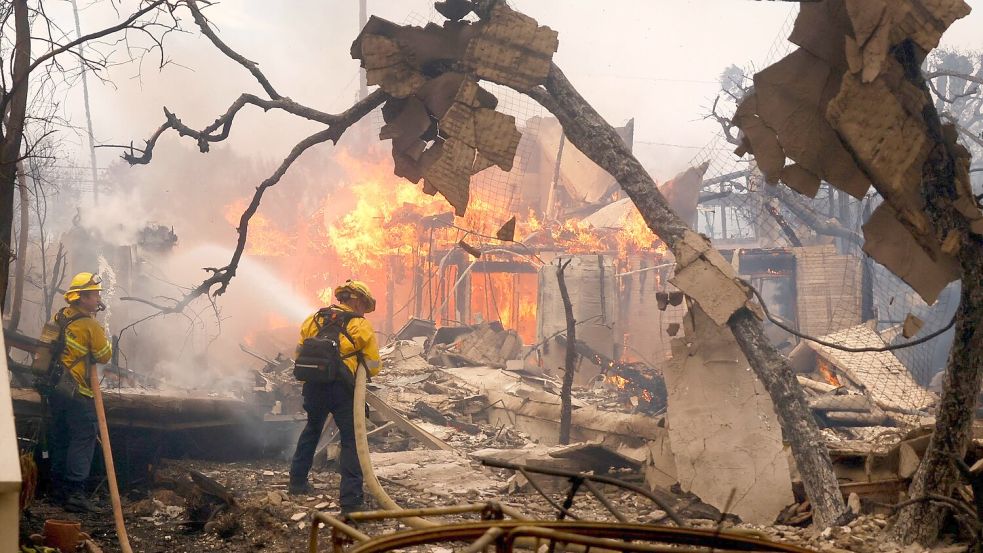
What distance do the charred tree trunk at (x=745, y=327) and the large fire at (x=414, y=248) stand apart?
549 inches

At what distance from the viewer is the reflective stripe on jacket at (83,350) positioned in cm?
711

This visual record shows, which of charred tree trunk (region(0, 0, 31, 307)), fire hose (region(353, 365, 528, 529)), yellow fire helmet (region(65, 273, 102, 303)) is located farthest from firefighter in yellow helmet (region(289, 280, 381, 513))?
charred tree trunk (region(0, 0, 31, 307))

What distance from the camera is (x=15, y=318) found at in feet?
30.0

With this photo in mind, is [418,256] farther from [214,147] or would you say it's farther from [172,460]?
[214,147]

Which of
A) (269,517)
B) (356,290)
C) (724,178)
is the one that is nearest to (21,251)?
(356,290)

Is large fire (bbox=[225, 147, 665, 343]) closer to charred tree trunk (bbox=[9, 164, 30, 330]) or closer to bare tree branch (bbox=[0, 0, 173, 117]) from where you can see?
charred tree trunk (bbox=[9, 164, 30, 330])

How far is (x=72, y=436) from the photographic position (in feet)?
23.1

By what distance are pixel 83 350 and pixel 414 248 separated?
17.6 meters

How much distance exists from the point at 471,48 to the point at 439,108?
47 cm

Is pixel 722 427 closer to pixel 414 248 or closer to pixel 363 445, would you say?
pixel 363 445

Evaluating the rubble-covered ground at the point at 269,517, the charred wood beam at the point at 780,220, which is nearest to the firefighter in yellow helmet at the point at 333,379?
the rubble-covered ground at the point at 269,517

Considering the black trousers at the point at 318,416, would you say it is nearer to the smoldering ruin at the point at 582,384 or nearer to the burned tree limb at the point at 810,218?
the smoldering ruin at the point at 582,384

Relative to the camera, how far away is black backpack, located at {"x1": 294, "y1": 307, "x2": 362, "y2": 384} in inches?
265

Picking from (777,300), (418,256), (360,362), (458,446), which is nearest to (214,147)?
(418,256)
